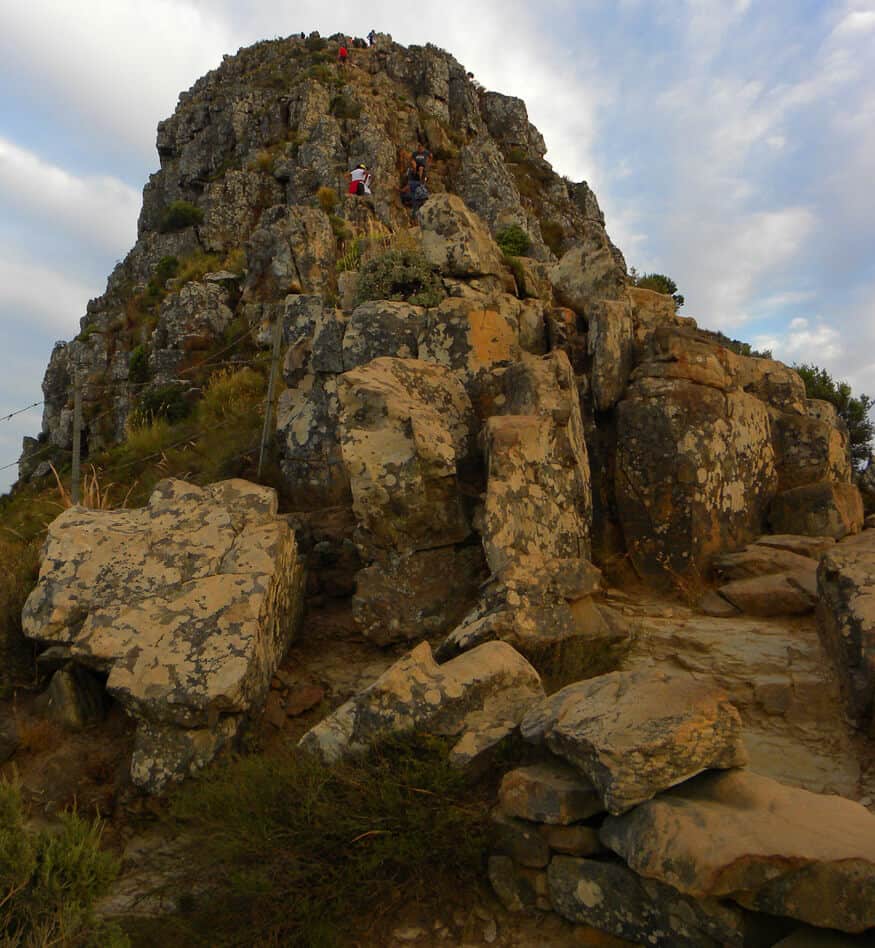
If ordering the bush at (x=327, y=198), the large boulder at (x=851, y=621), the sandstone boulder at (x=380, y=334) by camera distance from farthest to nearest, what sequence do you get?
the bush at (x=327, y=198), the sandstone boulder at (x=380, y=334), the large boulder at (x=851, y=621)

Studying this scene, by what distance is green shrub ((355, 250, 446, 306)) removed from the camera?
8500mm

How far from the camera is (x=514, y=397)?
6840mm

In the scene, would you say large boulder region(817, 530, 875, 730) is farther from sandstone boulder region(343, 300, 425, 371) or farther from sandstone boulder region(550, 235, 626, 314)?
sandstone boulder region(343, 300, 425, 371)

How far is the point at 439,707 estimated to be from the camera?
12.9 ft

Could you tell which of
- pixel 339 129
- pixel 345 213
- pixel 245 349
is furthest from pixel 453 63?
pixel 245 349

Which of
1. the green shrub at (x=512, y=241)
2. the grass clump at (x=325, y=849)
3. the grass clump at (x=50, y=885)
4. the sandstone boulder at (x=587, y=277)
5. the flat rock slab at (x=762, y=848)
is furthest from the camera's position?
the green shrub at (x=512, y=241)

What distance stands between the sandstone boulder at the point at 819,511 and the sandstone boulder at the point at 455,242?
14.4 feet

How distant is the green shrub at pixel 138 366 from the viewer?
1939 cm

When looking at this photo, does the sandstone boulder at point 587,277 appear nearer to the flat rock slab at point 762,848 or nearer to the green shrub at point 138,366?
the flat rock slab at point 762,848

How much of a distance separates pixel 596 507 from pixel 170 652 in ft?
14.4

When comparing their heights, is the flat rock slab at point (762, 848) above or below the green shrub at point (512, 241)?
below

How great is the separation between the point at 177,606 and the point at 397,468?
2.07 metres

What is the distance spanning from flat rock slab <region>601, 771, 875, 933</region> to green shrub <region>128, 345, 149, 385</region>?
62.5 feet

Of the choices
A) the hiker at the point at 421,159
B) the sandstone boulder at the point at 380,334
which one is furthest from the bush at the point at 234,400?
the hiker at the point at 421,159
